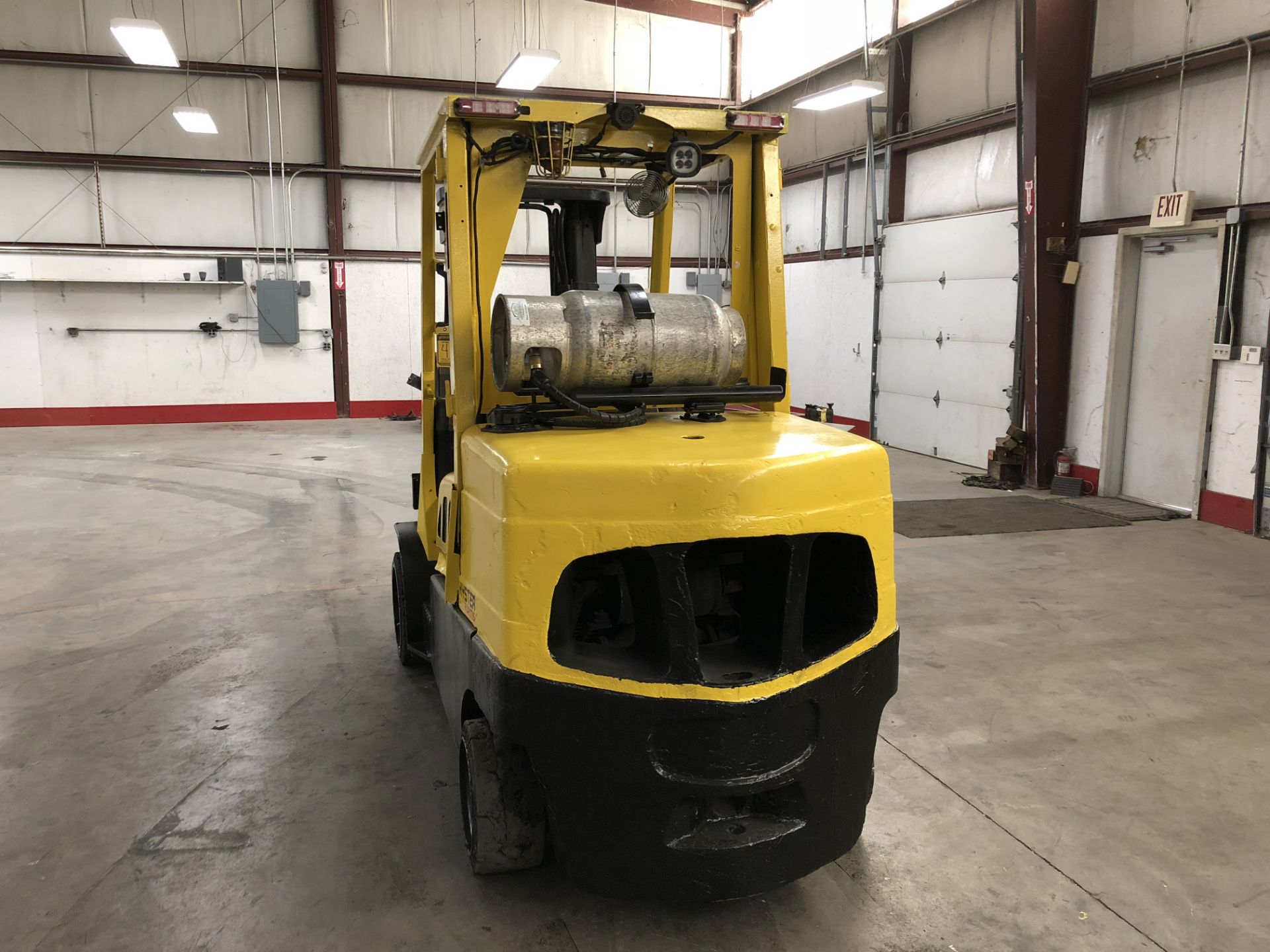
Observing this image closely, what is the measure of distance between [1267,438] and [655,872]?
710cm

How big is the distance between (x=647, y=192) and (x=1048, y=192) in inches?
269

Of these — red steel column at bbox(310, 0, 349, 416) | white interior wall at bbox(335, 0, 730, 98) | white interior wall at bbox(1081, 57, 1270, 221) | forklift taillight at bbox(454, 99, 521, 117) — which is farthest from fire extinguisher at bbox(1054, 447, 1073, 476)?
red steel column at bbox(310, 0, 349, 416)

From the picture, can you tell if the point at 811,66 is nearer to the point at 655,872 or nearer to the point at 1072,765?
the point at 1072,765

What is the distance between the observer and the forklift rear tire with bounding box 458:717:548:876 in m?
2.68

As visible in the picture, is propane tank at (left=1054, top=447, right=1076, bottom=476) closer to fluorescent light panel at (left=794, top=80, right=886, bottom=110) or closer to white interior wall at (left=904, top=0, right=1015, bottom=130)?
white interior wall at (left=904, top=0, right=1015, bottom=130)

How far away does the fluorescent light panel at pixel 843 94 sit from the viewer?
9820mm

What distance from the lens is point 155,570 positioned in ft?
21.0

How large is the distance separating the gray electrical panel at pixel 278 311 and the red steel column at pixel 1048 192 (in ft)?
34.4

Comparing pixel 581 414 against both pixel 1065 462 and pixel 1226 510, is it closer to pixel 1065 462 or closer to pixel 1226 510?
pixel 1226 510

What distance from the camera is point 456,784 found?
11.2 feet

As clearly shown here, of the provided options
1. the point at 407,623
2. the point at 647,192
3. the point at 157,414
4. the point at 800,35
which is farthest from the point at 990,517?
the point at 157,414

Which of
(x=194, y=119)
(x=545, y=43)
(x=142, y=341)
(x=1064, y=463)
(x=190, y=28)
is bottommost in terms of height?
(x=1064, y=463)

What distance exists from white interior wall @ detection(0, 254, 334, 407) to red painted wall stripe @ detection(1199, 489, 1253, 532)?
12203 millimetres

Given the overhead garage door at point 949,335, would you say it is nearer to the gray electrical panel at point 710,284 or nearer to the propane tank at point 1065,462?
the propane tank at point 1065,462
